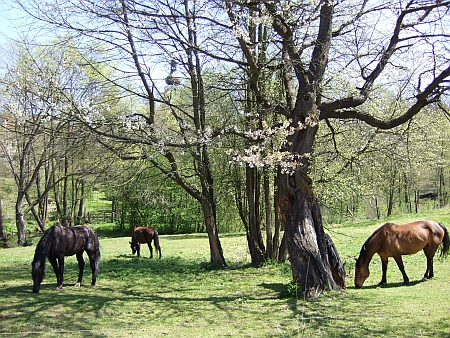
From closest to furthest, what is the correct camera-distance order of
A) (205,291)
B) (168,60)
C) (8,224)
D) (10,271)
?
(205,291) < (168,60) < (10,271) < (8,224)

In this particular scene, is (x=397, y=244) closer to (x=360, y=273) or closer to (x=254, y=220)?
(x=360, y=273)

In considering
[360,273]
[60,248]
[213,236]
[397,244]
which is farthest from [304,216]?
[60,248]

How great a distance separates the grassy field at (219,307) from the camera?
21.0ft

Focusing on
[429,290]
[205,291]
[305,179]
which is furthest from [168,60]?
[429,290]

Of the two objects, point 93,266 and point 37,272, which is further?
point 93,266

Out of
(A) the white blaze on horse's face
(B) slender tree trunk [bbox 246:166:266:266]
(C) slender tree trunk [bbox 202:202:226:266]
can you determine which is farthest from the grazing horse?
(A) the white blaze on horse's face

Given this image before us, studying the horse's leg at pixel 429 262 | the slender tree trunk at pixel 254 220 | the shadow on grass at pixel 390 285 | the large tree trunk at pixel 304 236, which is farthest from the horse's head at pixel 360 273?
the slender tree trunk at pixel 254 220

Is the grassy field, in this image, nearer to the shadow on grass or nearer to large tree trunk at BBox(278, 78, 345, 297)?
the shadow on grass

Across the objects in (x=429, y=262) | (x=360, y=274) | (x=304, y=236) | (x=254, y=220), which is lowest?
(x=360, y=274)

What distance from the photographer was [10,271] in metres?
12.8

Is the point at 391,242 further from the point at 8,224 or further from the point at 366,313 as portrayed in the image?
the point at 8,224

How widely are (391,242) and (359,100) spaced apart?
129 inches

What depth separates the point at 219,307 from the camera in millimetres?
8164

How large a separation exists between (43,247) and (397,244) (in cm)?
764
